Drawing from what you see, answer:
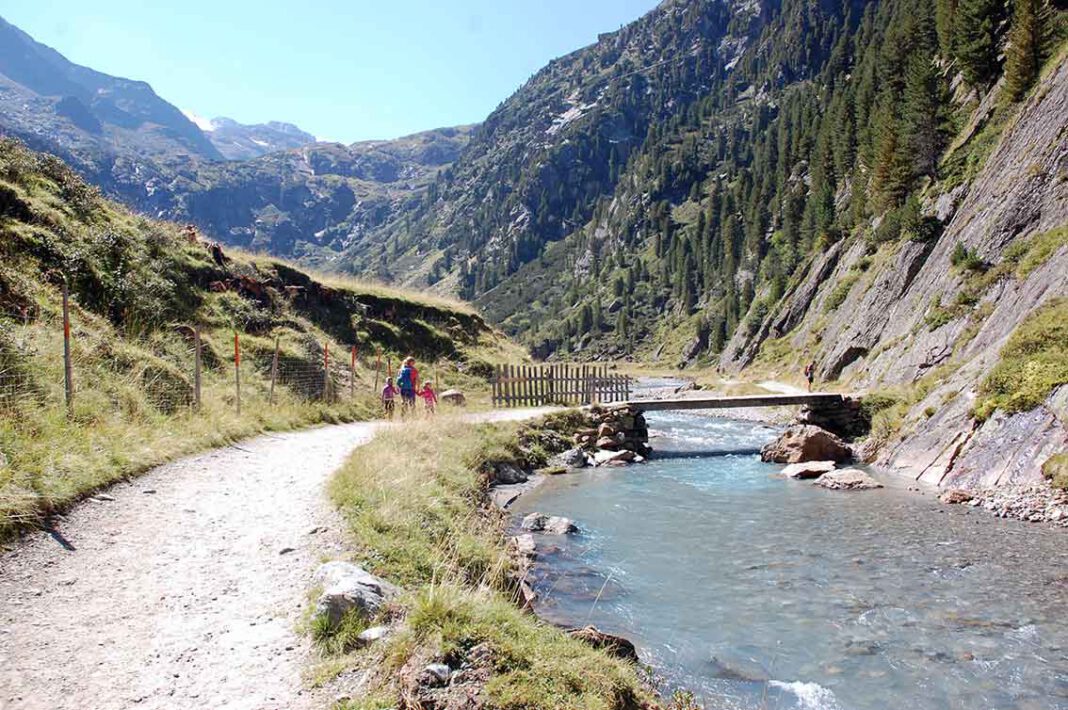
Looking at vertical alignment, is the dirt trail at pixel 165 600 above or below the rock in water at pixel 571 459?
above

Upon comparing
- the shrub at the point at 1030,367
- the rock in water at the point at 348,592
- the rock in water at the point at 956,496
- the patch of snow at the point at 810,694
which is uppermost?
the shrub at the point at 1030,367

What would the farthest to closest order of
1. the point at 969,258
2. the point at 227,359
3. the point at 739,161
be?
Result: the point at 739,161 → the point at 969,258 → the point at 227,359

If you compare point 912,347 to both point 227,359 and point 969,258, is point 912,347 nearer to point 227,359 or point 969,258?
point 969,258

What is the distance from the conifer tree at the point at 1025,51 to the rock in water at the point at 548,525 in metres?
39.4

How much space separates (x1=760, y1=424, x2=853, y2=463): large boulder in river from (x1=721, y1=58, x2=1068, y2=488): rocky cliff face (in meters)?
1.25

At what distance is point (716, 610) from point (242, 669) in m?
7.08

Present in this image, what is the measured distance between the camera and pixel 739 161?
607 ft

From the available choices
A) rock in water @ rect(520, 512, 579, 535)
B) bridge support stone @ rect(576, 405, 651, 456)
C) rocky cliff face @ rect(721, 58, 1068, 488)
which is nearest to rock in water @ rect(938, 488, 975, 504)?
rocky cliff face @ rect(721, 58, 1068, 488)

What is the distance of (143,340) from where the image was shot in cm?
1934

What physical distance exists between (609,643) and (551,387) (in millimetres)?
24559

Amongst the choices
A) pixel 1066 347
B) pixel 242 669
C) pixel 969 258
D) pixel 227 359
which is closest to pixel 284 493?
pixel 242 669

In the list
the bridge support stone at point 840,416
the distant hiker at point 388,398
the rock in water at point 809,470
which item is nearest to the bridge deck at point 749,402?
the bridge support stone at point 840,416

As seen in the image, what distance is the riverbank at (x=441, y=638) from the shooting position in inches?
195

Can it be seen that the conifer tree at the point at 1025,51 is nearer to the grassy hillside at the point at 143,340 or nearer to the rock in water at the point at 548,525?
the grassy hillside at the point at 143,340
